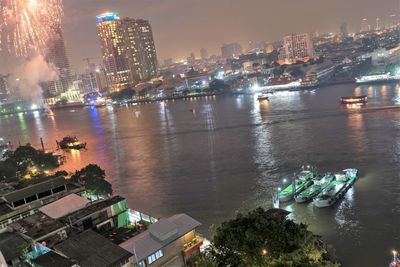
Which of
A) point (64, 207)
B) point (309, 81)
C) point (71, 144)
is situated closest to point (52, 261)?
point (64, 207)

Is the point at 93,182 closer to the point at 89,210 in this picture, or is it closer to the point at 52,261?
the point at 89,210

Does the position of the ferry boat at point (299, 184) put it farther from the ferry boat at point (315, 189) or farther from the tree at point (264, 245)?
the tree at point (264, 245)

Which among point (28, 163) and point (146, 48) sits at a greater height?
point (146, 48)

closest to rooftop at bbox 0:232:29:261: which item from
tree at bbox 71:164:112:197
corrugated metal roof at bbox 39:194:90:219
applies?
corrugated metal roof at bbox 39:194:90:219

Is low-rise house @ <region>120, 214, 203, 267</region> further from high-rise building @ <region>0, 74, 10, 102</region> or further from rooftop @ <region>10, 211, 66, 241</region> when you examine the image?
high-rise building @ <region>0, 74, 10, 102</region>

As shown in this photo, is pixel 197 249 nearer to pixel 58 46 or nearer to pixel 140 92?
pixel 140 92

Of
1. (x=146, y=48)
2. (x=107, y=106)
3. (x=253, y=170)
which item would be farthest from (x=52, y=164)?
(x=146, y=48)
